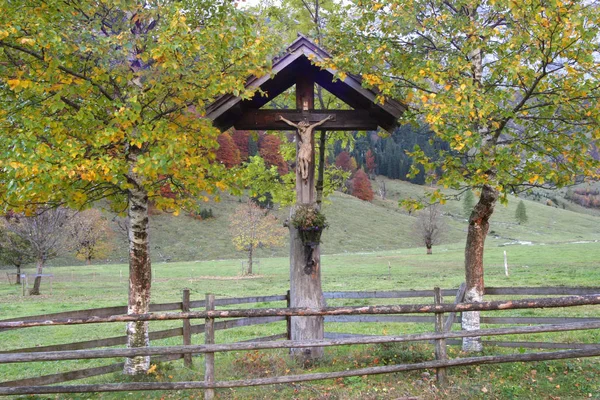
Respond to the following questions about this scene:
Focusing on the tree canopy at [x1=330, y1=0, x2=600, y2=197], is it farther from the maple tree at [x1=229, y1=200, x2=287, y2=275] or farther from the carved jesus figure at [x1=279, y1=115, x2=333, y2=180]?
the maple tree at [x1=229, y1=200, x2=287, y2=275]

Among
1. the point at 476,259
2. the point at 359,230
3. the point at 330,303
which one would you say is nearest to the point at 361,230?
the point at 359,230

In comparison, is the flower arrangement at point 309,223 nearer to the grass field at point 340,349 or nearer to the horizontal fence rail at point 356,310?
the horizontal fence rail at point 356,310

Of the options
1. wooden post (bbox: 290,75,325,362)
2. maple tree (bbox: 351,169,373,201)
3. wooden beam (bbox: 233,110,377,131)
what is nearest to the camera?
wooden post (bbox: 290,75,325,362)

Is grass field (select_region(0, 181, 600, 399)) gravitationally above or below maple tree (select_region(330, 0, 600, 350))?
below

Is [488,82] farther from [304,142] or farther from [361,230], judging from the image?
[361,230]

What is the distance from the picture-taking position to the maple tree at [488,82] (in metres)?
8.31

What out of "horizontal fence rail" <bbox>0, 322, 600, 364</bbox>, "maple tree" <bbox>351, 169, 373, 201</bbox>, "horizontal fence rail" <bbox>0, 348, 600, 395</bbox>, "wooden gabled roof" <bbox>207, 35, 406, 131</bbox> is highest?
"maple tree" <bbox>351, 169, 373, 201</bbox>

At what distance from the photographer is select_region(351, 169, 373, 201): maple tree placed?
422 feet

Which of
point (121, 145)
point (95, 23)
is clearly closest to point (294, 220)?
point (121, 145)

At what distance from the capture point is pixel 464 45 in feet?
31.4

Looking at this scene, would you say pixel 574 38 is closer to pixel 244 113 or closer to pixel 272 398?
pixel 244 113

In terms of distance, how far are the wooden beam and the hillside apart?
2417 inches

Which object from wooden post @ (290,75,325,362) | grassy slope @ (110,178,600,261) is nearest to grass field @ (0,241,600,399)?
wooden post @ (290,75,325,362)

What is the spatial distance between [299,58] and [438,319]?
569cm
